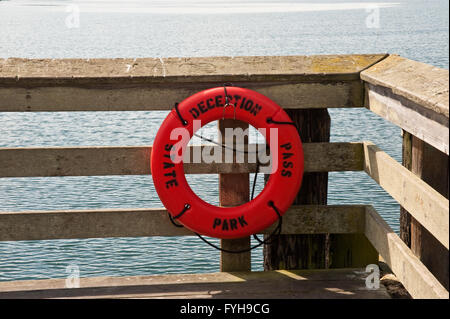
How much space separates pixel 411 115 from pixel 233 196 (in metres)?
0.89

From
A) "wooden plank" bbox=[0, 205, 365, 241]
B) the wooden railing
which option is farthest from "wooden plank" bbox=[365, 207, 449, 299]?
"wooden plank" bbox=[0, 205, 365, 241]

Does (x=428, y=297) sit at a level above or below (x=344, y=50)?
below

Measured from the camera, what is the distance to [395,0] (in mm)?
100812

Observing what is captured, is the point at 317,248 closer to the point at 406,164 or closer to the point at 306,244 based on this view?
the point at 306,244

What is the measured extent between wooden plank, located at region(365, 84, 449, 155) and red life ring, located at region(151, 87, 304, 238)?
339mm

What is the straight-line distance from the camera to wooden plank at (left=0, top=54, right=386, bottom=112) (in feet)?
9.16

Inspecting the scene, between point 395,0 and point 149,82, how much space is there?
339 feet

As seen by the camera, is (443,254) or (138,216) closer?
(443,254)

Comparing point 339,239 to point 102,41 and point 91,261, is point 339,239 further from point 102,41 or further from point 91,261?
point 102,41

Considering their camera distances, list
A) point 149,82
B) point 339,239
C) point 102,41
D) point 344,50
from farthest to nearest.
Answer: point 102,41, point 344,50, point 339,239, point 149,82

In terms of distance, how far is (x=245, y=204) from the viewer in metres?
2.84

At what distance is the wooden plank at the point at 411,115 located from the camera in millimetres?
1994
